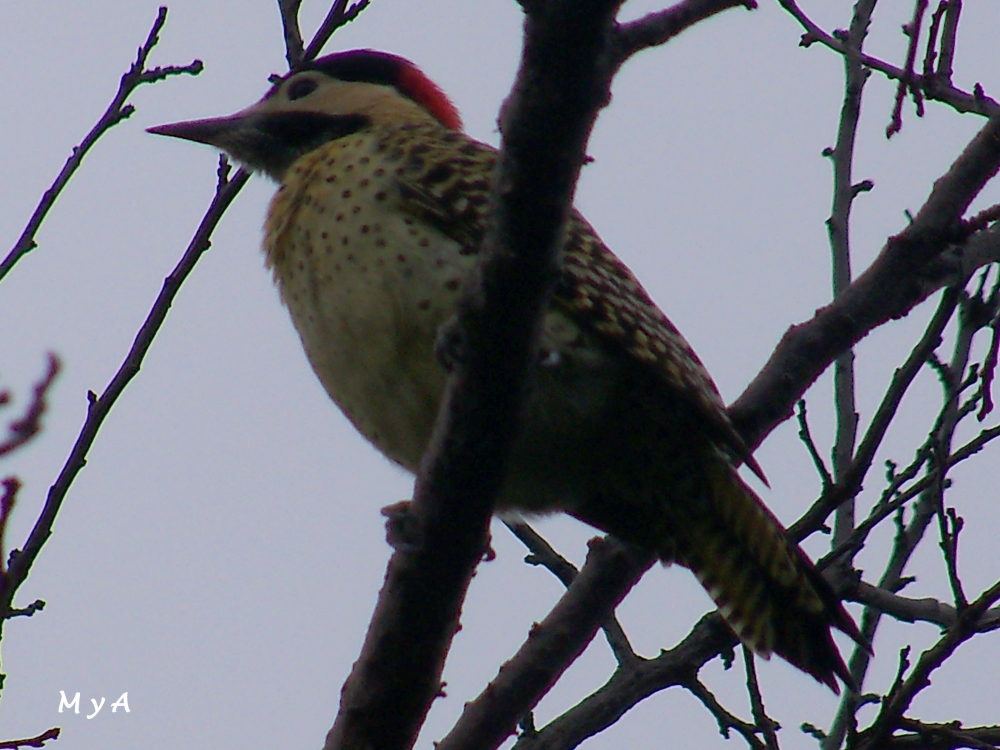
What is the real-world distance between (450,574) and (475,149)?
2298 mm

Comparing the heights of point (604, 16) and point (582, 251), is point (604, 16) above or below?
below

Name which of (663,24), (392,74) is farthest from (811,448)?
(392,74)

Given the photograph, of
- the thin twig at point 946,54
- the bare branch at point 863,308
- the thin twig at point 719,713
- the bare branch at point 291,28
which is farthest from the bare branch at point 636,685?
the bare branch at point 291,28

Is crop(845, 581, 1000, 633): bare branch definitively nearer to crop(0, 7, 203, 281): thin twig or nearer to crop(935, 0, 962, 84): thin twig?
crop(935, 0, 962, 84): thin twig

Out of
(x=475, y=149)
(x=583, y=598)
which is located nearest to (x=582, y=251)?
(x=475, y=149)

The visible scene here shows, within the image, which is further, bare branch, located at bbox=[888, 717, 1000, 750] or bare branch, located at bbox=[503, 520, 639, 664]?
bare branch, located at bbox=[503, 520, 639, 664]

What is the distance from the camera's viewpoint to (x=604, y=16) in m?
2.84

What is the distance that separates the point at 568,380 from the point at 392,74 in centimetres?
281

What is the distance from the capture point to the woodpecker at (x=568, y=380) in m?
4.58

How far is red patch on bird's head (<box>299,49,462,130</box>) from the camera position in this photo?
671 cm

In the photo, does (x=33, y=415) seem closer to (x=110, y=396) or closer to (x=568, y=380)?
(x=110, y=396)

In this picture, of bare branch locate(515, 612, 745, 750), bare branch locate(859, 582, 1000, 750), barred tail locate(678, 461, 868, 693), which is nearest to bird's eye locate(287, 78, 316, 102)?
barred tail locate(678, 461, 868, 693)

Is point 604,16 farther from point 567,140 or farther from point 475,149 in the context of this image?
point 475,149

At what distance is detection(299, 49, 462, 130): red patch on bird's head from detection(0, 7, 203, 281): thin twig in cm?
164
